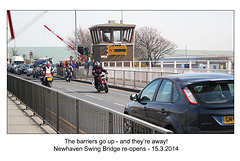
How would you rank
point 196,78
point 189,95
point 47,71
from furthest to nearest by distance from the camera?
point 47,71
point 196,78
point 189,95

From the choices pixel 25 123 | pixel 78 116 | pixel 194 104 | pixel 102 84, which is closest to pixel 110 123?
pixel 194 104

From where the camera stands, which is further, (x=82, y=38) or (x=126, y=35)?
(x=82, y=38)

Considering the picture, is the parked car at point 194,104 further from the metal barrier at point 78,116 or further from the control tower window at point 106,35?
the control tower window at point 106,35

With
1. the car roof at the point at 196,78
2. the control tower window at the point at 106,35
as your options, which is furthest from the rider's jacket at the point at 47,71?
the control tower window at the point at 106,35

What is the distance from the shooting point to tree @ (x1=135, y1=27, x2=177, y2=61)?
6462cm

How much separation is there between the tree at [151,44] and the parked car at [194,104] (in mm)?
57046

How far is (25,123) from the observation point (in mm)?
11266

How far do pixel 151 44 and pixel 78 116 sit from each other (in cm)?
5782

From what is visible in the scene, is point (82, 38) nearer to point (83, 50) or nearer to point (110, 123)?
point (83, 50)

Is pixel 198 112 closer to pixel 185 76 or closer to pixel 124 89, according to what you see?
pixel 185 76

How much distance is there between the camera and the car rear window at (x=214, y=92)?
6.31 meters

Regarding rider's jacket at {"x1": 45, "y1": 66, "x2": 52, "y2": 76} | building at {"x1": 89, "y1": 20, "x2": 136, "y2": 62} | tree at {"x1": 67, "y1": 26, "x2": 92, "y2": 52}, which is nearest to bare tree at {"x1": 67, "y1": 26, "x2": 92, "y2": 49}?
tree at {"x1": 67, "y1": 26, "x2": 92, "y2": 52}

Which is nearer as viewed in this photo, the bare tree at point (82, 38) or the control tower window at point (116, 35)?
the control tower window at point (116, 35)
